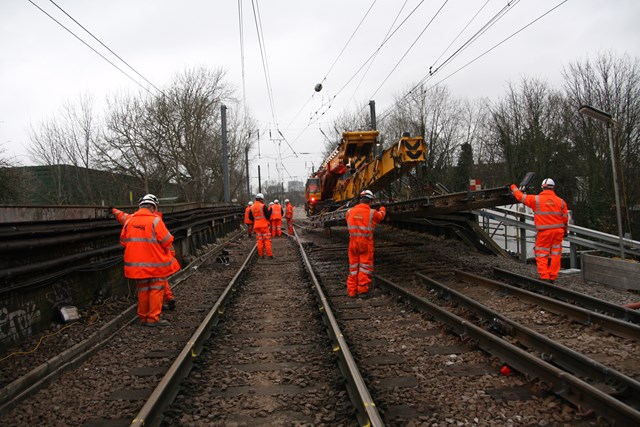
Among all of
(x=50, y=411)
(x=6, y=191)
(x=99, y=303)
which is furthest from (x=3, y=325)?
(x=6, y=191)

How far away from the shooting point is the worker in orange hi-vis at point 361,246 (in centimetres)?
698

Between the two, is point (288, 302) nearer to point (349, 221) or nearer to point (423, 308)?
point (349, 221)

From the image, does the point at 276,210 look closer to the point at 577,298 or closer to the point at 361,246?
the point at 361,246

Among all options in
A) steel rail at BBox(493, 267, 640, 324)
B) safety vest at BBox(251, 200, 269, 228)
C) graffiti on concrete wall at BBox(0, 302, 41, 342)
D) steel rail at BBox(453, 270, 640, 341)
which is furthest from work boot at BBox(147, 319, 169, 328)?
safety vest at BBox(251, 200, 269, 228)

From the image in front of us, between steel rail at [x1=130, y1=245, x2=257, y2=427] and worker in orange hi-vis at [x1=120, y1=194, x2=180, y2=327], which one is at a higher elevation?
worker in orange hi-vis at [x1=120, y1=194, x2=180, y2=327]

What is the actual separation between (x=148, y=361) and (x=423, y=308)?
11.6 ft

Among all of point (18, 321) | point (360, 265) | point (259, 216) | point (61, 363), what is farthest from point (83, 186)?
point (61, 363)

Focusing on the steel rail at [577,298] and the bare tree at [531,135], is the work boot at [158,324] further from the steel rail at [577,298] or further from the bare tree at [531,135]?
the bare tree at [531,135]

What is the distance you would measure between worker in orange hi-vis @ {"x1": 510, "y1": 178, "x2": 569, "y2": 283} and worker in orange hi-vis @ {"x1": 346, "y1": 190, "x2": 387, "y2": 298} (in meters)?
2.52

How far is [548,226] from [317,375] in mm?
5208

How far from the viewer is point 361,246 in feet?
22.9

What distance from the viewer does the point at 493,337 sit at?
4207mm

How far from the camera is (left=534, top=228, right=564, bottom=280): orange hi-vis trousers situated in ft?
23.3

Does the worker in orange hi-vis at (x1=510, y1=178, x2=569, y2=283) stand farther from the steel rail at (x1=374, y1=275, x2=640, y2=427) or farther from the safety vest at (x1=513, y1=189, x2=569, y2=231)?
the steel rail at (x1=374, y1=275, x2=640, y2=427)
